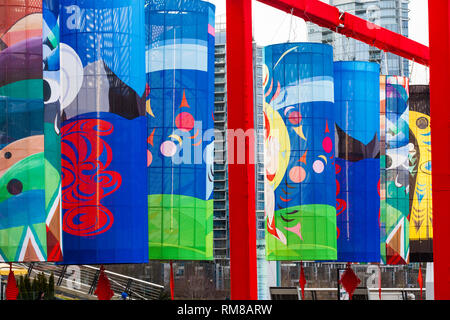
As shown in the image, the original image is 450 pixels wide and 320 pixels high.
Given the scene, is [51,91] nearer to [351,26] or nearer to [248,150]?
[248,150]

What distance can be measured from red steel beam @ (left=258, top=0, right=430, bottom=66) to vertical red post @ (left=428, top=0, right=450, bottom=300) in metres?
4.61

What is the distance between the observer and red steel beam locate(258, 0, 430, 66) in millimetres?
19961

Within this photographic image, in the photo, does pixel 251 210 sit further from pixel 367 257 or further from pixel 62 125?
pixel 367 257

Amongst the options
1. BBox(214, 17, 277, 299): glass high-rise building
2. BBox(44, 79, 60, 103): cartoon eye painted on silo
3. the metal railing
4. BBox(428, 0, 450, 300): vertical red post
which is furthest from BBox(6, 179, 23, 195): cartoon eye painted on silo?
BBox(214, 17, 277, 299): glass high-rise building

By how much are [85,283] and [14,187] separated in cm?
1802

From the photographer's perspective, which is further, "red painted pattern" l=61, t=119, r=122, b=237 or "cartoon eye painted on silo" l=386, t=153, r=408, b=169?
"cartoon eye painted on silo" l=386, t=153, r=408, b=169

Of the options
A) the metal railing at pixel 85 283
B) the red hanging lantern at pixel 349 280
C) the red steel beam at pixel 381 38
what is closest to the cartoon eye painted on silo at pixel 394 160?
the red steel beam at pixel 381 38

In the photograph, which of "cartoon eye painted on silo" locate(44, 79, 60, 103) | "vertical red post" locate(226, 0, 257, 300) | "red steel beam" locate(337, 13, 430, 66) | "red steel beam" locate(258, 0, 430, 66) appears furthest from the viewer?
"red steel beam" locate(337, 13, 430, 66)

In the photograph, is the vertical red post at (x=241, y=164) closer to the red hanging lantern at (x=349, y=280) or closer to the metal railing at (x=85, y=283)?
the red hanging lantern at (x=349, y=280)

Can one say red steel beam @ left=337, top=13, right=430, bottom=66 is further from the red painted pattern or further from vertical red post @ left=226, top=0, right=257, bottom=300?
the red painted pattern

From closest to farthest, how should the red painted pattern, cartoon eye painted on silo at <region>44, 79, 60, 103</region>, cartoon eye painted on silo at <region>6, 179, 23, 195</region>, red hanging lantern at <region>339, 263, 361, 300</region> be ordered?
cartoon eye painted on silo at <region>6, 179, 23, 195</region> < cartoon eye painted on silo at <region>44, 79, 60, 103</region> < the red painted pattern < red hanging lantern at <region>339, 263, 361, 300</region>

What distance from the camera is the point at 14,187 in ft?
45.0

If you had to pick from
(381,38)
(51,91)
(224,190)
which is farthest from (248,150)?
(224,190)

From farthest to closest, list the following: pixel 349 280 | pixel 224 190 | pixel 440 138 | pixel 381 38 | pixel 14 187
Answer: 1. pixel 224 190
2. pixel 381 38
3. pixel 349 280
4. pixel 440 138
5. pixel 14 187
